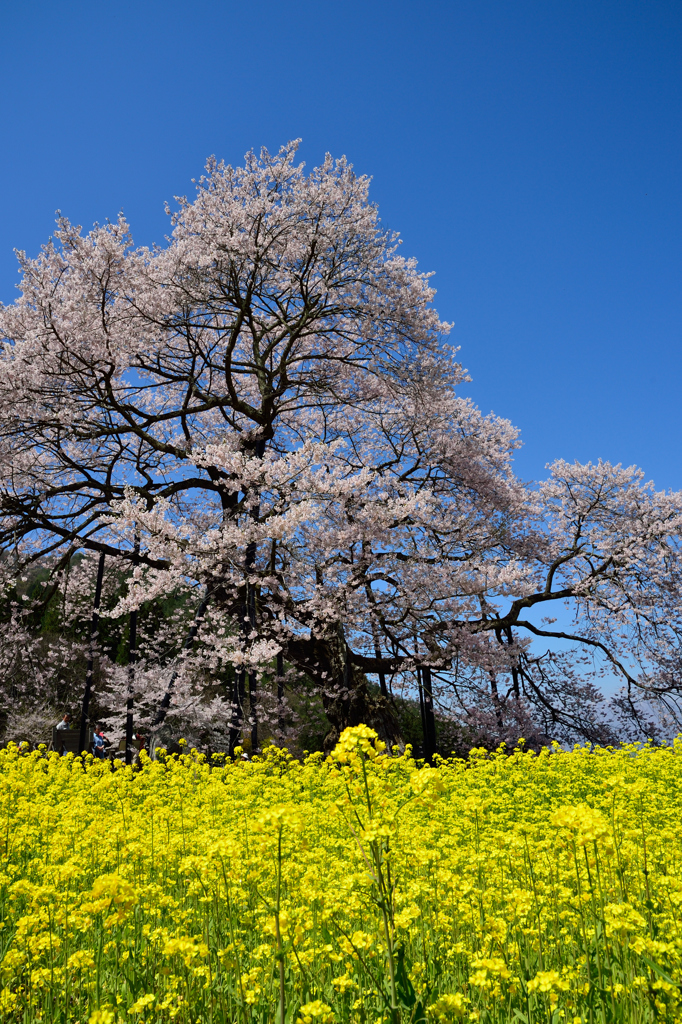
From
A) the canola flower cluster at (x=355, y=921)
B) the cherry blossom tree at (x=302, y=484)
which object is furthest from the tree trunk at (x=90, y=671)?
the canola flower cluster at (x=355, y=921)

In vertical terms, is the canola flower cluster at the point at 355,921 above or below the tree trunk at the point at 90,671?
below

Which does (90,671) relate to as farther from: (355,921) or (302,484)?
(355,921)

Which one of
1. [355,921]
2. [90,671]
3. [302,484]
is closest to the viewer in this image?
[355,921]

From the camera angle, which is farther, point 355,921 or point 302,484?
point 302,484

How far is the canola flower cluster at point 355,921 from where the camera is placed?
2.42 meters

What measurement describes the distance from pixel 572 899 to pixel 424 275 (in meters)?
13.4

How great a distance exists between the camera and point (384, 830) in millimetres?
2082

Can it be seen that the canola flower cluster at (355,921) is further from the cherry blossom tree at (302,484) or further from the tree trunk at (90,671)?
the tree trunk at (90,671)

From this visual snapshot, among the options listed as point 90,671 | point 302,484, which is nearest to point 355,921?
point 302,484

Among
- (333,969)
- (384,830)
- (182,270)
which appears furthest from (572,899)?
(182,270)

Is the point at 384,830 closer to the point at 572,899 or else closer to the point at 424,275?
the point at 572,899

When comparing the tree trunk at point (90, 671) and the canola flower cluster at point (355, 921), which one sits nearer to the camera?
the canola flower cluster at point (355, 921)

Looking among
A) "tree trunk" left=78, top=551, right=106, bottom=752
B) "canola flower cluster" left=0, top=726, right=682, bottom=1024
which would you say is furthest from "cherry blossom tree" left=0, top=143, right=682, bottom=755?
"canola flower cluster" left=0, top=726, right=682, bottom=1024

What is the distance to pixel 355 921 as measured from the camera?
3.76 meters
